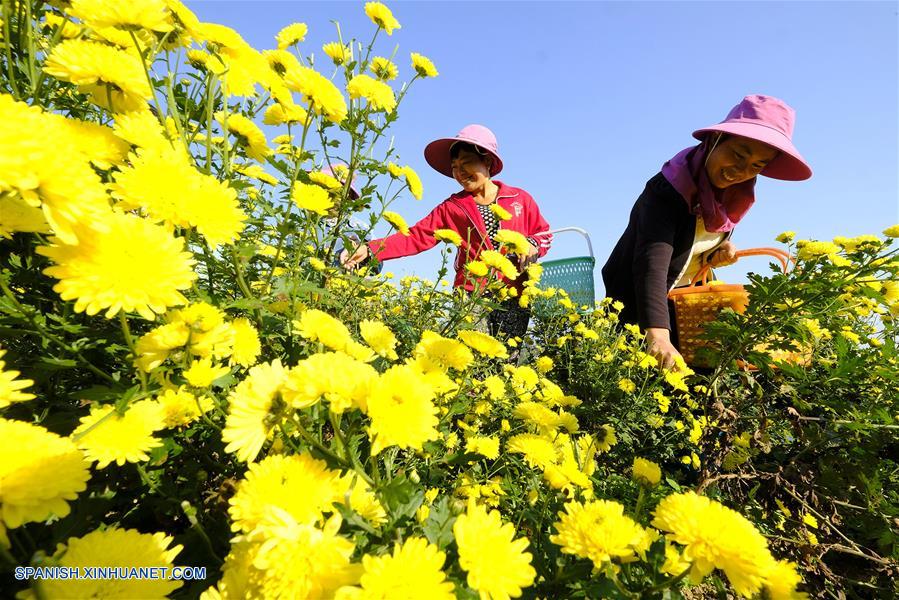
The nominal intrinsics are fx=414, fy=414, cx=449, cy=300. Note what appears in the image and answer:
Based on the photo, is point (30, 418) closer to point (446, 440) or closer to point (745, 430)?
point (446, 440)

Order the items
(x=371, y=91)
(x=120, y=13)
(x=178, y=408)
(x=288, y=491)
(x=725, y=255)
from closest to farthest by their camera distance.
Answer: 1. (x=288, y=491)
2. (x=120, y=13)
3. (x=178, y=408)
4. (x=371, y=91)
5. (x=725, y=255)

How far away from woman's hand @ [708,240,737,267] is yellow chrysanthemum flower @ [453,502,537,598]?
2977 millimetres

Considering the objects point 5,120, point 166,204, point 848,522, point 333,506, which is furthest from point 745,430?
point 5,120

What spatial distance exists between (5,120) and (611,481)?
222 cm

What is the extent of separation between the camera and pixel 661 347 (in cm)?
244

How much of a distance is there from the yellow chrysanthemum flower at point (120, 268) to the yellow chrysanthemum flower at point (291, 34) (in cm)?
137

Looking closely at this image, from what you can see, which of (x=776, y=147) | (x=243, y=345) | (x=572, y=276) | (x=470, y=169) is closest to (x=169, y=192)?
(x=243, y=345)

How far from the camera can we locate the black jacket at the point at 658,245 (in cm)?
256

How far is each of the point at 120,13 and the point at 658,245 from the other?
Answer: 8.79ft

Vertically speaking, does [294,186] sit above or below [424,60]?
below

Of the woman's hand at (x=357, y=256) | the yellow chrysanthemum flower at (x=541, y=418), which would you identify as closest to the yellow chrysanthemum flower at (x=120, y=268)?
the yellow chrysanthemum flower at (x=541, y=418)

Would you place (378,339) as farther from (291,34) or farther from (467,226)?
(467,226)

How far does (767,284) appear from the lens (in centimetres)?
175

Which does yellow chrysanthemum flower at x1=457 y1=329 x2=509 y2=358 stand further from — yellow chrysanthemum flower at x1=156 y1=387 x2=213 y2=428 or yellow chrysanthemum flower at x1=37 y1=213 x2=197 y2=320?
yellow chrysanthemum flower at x1=37 y1=213 x2=197 y2=320
